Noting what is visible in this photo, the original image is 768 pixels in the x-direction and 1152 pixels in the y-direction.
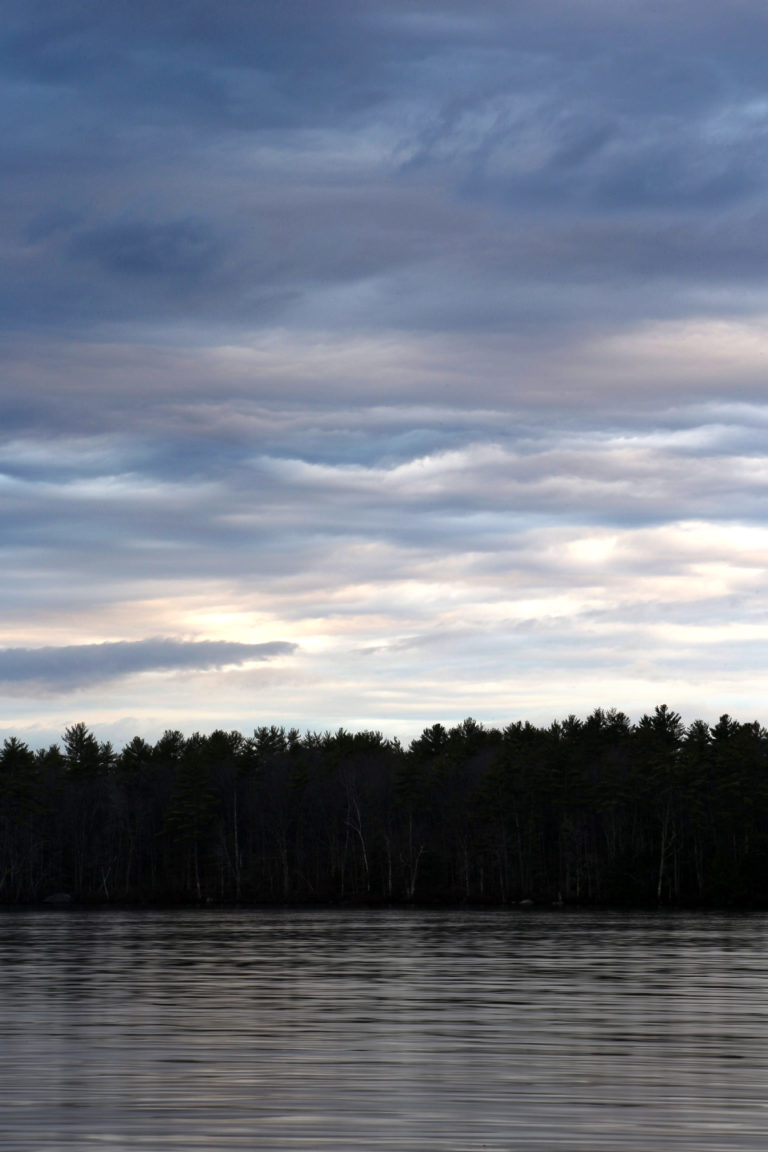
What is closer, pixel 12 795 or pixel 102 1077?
pixel 102 1077

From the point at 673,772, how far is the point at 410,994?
110 m

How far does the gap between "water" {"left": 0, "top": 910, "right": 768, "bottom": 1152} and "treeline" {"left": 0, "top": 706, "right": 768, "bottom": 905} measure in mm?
92433

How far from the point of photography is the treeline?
14375cm

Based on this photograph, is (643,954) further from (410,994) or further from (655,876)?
(655,876)

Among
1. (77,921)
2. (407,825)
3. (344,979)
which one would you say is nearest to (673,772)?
(407,825)

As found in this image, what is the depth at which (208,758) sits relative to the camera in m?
189

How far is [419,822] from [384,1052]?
146 metres

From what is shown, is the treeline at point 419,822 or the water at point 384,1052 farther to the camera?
the treeline at point 419,822

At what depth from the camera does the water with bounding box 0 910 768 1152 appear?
634 inches

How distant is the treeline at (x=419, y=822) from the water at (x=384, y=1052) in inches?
3639

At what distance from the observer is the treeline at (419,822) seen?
144m

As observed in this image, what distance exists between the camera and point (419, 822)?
16862 cm

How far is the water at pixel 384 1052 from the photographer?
16.1 m

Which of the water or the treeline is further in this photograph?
the treeline
